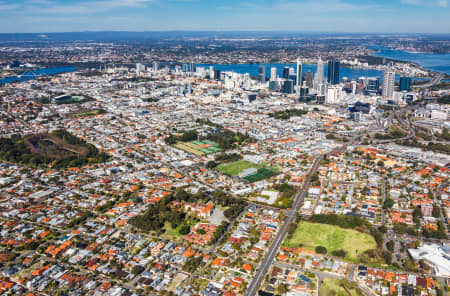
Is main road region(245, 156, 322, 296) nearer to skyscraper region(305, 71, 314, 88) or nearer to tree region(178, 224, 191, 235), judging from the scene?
tree region(178, 224, 191, 235)

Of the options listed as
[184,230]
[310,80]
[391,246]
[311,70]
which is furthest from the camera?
[311,70]

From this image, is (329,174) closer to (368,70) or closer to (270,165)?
(270,165)

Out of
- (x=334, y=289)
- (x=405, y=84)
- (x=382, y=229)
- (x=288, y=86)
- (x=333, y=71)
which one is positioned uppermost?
(x=333, y=71)

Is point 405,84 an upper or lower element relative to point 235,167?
upper

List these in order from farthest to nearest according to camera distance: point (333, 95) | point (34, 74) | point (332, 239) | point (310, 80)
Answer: point (34, 74) → point (310, 80) → point (333, 95) → point (332, 239)

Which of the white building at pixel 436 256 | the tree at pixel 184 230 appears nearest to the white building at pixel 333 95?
the white building at pixel 436 256

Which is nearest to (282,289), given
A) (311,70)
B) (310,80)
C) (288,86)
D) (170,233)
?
(170,233)

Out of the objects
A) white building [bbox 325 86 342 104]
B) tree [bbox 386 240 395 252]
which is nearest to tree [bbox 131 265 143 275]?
tree [bbox 386 240 395 252]

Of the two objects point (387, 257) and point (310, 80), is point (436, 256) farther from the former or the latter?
point (310, 80)

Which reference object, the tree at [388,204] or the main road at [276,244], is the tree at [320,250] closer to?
the main road at [276,244]
